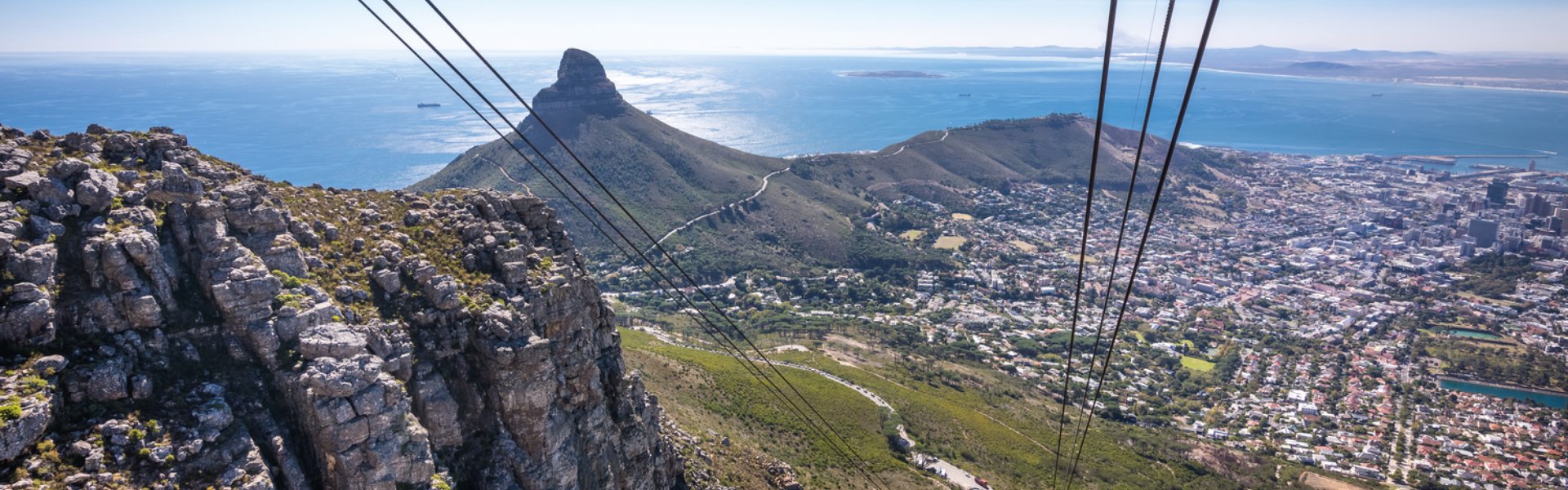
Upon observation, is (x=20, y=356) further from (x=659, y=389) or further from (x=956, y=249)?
(x=956, y=249)

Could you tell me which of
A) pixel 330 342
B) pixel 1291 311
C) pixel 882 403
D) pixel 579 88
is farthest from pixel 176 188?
pixel 579 88

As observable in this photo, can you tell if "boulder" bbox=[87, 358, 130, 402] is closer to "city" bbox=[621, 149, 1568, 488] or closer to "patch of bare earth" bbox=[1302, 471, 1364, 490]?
"patch of bare earth" bbox=[1302, 471, 1364, 490]

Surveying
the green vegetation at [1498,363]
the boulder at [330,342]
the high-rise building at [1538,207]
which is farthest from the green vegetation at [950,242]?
the boulder at [330,342]

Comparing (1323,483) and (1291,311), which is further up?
(1291,311)

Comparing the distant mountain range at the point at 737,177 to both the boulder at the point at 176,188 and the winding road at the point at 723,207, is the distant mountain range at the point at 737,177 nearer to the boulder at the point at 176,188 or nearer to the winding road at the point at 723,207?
the winding road at the point at 723,207

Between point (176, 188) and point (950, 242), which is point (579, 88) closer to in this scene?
point (950, 242)

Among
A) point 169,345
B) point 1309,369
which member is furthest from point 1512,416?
point 169,345

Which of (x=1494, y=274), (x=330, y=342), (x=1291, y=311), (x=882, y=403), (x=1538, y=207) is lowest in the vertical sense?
(x=1291, y=311)
